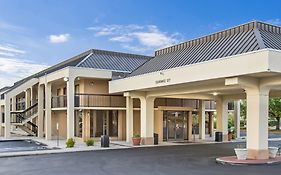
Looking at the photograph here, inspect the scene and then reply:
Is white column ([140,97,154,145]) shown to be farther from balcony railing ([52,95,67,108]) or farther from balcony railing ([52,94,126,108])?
balcony railing ([52,95,67,108])

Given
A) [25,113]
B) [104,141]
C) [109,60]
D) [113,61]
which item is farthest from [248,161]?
[25,113]

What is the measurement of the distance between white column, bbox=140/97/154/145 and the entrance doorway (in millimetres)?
4036

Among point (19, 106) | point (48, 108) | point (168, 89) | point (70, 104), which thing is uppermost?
point (168, 89)

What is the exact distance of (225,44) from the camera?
63.2ft

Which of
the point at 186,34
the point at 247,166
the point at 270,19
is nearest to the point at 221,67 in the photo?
the point at 247,166

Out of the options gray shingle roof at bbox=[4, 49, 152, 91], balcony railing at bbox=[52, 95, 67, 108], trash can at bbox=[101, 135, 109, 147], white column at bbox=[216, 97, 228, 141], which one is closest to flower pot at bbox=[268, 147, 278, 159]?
trash can at bbox=[101, 135, 109, 147]

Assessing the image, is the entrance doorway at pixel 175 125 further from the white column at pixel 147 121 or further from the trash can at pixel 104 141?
the trash can at pixel 104 141

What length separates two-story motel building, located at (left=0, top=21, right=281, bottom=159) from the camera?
16406mm

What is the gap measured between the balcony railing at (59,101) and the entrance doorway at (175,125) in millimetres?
8482

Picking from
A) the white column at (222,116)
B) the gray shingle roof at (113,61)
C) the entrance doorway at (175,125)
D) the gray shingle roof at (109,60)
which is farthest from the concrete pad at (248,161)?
the gray shingle roof at (113,61)

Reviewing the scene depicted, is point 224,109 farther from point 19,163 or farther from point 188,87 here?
point 19,163

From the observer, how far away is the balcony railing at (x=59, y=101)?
29391 millimetres

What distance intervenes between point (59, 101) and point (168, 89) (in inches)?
455

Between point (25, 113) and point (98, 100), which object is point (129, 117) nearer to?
point (98, 100)
